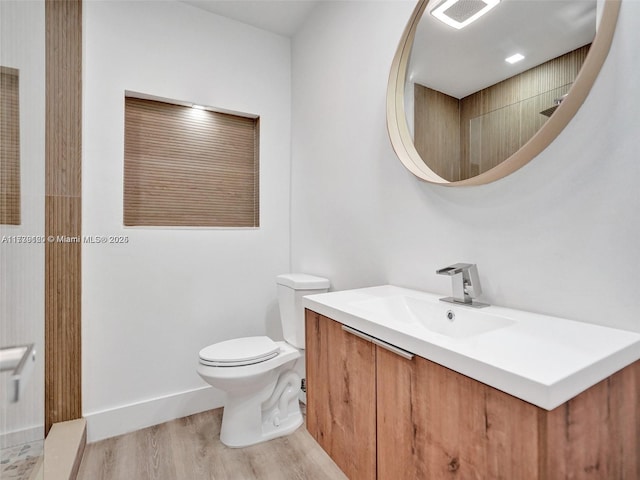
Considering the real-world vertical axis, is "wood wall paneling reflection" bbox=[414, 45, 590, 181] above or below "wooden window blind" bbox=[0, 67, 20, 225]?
above

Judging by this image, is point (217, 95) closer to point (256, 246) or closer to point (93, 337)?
point (256, 246)

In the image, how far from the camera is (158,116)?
2.11 meters

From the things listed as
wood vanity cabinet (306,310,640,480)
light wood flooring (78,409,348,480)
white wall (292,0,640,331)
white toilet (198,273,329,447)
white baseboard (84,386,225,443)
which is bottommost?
light wood flooring (78,409,348,480)

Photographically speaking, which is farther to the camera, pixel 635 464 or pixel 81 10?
pixel 81 10

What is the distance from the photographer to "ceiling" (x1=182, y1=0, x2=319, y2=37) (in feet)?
6.82

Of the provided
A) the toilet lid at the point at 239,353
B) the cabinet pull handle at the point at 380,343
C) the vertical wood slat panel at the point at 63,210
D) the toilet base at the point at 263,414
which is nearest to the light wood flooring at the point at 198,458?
the toilet base at the point at 263,414

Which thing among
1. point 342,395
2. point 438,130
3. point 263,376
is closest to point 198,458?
point 263,376

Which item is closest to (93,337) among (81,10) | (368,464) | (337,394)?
(337,394)

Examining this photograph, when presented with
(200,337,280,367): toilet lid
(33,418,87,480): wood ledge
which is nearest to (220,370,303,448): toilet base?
(200,337,280,367): toilet lid

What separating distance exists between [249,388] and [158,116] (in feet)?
5.72

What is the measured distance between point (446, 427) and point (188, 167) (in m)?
2.08

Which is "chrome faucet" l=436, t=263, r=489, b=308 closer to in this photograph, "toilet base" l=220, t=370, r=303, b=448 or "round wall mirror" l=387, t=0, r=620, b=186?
"round wall mirror" l=387, t=0, r=620, b=186

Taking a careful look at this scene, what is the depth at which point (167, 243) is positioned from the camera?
6.75ft

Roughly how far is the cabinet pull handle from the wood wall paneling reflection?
68 centimetres
